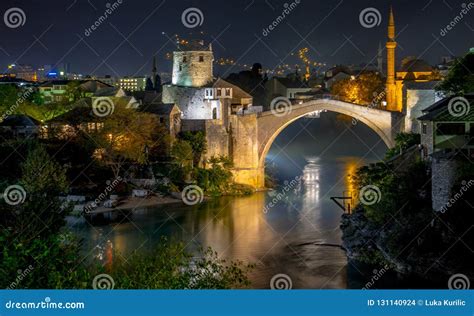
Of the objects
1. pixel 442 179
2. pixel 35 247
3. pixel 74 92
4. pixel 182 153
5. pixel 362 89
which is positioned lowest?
pixel 35 247

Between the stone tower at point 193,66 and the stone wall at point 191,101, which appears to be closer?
the stone wall at point 191,101

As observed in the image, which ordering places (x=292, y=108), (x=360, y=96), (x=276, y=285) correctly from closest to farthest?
1. (x=276, y=285)
2. (x=292, y=108)
3. (x=360, y=96)

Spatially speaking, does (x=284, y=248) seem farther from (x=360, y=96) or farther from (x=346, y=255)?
(x=360, y=96)

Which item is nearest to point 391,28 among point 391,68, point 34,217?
point 391,68

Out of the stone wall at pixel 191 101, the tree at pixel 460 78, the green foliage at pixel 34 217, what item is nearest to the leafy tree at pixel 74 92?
the stone wall at pixel 191 101

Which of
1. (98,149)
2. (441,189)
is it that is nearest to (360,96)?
(98,149)

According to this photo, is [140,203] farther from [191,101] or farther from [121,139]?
[191,101]

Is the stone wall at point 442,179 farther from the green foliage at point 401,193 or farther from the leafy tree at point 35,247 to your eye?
the leafy tree at point 35,247
